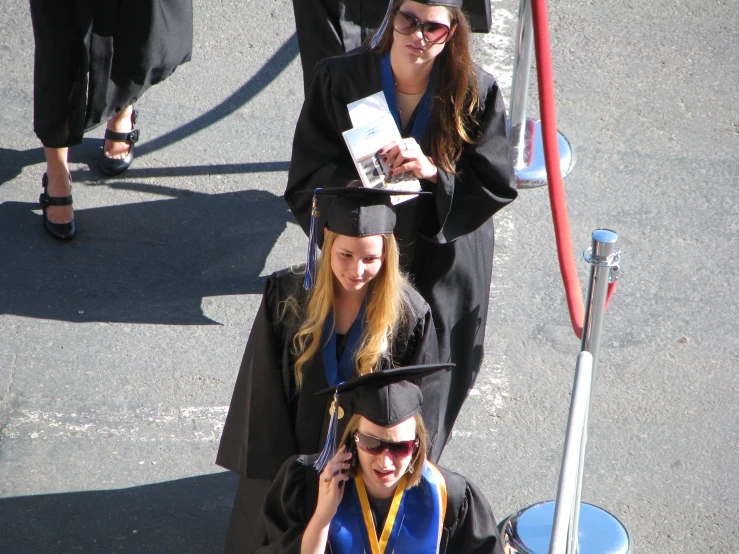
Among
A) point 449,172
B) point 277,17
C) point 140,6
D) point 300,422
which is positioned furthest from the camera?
point 277,17

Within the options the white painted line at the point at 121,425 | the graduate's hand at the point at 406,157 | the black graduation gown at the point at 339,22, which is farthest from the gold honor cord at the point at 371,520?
the black graduation gown at the point at 339,22

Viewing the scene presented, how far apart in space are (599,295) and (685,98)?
3.71 m

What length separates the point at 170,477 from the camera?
4.16 meters

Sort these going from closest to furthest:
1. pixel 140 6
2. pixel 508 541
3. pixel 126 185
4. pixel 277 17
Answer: pixel 508 541 → pixel 140 6 → pixel 126 185 → pixel 277 17

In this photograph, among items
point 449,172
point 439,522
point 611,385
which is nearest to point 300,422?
point 439,522

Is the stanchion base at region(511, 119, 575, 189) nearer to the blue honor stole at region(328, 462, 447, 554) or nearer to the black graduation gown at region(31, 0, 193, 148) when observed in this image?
the black graduation gown at region(31, 0, 193, 148)

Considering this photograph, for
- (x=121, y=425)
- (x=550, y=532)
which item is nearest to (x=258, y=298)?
(x=121, y=425)

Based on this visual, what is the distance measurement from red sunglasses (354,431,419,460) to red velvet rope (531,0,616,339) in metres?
1.06

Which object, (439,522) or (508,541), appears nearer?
(439,522)

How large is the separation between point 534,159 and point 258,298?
2061 mm

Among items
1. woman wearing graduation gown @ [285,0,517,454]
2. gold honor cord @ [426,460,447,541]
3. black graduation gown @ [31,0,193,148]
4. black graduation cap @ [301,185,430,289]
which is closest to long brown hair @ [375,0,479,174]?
woman wearing graduation gown @ [285,0,517,454]

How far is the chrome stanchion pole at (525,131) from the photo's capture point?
5820 mm

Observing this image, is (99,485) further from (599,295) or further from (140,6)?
(140,6)

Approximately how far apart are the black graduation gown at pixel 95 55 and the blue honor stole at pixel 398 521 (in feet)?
10.1
